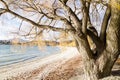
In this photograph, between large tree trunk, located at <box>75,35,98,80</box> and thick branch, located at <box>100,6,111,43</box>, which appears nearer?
thick branch, located at <box>100,6,111,43</box>

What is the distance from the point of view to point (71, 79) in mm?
11625

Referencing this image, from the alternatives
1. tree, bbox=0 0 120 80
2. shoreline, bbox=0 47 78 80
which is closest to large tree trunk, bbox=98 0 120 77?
tree, bbox=0 0 120 80

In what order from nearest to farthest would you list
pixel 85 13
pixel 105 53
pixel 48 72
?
1. pixel 85 13
2. pixel 105 53
3. pixel 48 72

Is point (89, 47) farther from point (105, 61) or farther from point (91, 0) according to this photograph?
point (91, 0)

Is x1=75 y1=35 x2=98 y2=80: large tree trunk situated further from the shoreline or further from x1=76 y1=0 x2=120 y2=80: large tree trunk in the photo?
the shoreline

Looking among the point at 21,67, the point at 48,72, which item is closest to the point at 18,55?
the point at 21,67

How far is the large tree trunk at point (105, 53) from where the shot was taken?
8258 mm

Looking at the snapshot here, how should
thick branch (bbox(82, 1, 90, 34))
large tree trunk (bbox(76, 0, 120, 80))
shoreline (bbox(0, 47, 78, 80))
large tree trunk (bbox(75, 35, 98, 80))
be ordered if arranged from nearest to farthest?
thick branch (bbox(82, 1, 90, 34)) < large tree trunk (bbox(76, 0, 120, 80)) < large tree trunk (bbox(75, 35, 98, 80)) < shoreline (bbox(0, 47, 78, 80))

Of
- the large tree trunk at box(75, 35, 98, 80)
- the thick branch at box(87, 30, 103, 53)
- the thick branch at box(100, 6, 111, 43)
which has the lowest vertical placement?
the large tree trunk at box(75, 35, 98, 80)

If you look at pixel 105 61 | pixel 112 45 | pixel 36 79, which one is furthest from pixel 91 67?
pixel 36 79

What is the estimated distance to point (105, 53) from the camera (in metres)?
8.66

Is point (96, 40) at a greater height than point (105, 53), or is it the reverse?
point (96, 40)

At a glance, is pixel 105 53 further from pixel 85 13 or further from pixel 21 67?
pixel 21 67

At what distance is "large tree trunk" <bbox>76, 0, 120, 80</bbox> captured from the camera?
826 centimetres
